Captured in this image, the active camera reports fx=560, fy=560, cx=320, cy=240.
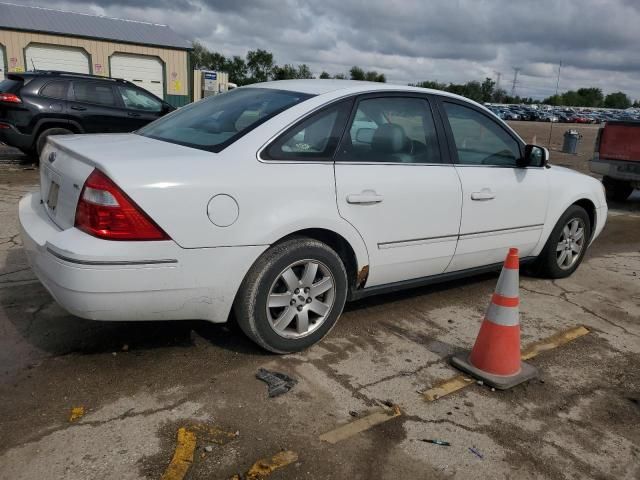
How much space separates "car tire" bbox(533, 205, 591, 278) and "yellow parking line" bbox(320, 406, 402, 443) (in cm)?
285

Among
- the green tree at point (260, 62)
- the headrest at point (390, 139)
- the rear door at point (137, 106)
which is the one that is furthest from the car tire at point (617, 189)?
the green tree at point (260, 62)

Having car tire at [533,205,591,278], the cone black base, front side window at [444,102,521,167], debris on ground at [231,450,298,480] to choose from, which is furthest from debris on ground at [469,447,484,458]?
car tire at [533,205,591,278]

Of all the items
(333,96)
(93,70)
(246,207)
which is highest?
(93,70)

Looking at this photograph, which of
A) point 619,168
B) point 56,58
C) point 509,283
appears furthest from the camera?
point 56,58

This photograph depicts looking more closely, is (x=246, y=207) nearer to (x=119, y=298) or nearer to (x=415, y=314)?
(x=119, y=298)

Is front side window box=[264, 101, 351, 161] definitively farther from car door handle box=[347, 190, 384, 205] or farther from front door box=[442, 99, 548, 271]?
front door box=[442, 99, 548, 271]

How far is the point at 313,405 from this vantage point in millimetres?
2986

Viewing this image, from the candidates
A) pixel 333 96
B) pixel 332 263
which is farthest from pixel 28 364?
pixel 333 96

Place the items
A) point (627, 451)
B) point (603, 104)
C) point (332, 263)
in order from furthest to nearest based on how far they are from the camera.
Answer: point (603, 104) < point (332, 263) < point (627, 451)

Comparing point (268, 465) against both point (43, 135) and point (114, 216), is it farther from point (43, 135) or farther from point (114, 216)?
point (43, 135)

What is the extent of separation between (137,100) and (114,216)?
9192 mm

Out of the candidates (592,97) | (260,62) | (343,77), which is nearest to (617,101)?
(592,97)

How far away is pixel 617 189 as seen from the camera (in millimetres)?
10953

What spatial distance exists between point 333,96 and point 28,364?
244 centimetres
